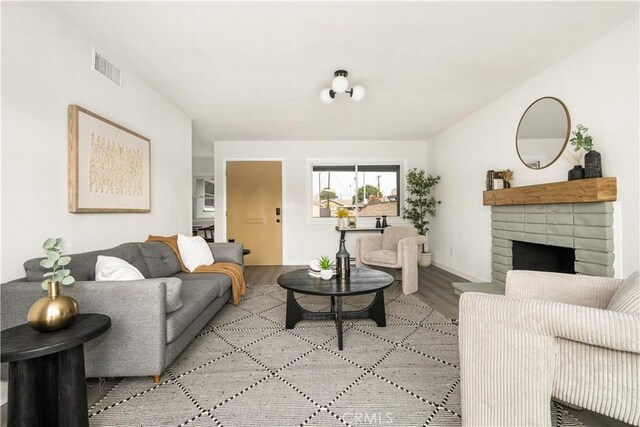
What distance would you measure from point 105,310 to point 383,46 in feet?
8.96

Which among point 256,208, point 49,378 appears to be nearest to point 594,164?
point 49,378

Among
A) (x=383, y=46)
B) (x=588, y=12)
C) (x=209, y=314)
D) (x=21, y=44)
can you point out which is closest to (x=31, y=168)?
(x=21, y=44)

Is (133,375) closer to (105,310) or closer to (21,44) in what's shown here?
(105,310)

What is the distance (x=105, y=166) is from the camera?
249cm

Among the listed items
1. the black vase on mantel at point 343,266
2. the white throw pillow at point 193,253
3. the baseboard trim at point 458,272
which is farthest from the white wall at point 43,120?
the baseboard trim at point 458,272

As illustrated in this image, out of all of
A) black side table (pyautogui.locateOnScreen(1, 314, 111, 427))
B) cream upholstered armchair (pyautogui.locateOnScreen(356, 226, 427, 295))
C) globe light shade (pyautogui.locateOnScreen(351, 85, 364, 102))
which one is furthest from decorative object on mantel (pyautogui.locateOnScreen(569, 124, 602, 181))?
black side table (pyautogui.locateOnScreen(1, 314, 111, 427))

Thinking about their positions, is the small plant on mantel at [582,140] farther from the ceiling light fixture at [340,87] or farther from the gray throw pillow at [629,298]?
the ceiling light fixture at [340,87]

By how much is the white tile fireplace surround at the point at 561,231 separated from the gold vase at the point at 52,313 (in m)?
3.50

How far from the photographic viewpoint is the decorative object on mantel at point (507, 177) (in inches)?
133

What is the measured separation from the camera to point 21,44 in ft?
5.81

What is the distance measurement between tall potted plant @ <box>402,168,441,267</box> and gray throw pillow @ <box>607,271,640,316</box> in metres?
4.04

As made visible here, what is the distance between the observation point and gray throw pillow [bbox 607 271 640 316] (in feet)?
3.54

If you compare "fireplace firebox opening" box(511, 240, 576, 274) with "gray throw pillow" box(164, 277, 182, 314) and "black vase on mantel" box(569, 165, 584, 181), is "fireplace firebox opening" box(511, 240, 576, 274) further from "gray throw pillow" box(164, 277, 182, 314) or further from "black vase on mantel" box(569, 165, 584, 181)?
"gray throw pillow" box(164, 277, 182, 314)

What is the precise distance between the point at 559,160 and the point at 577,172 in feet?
1.24
